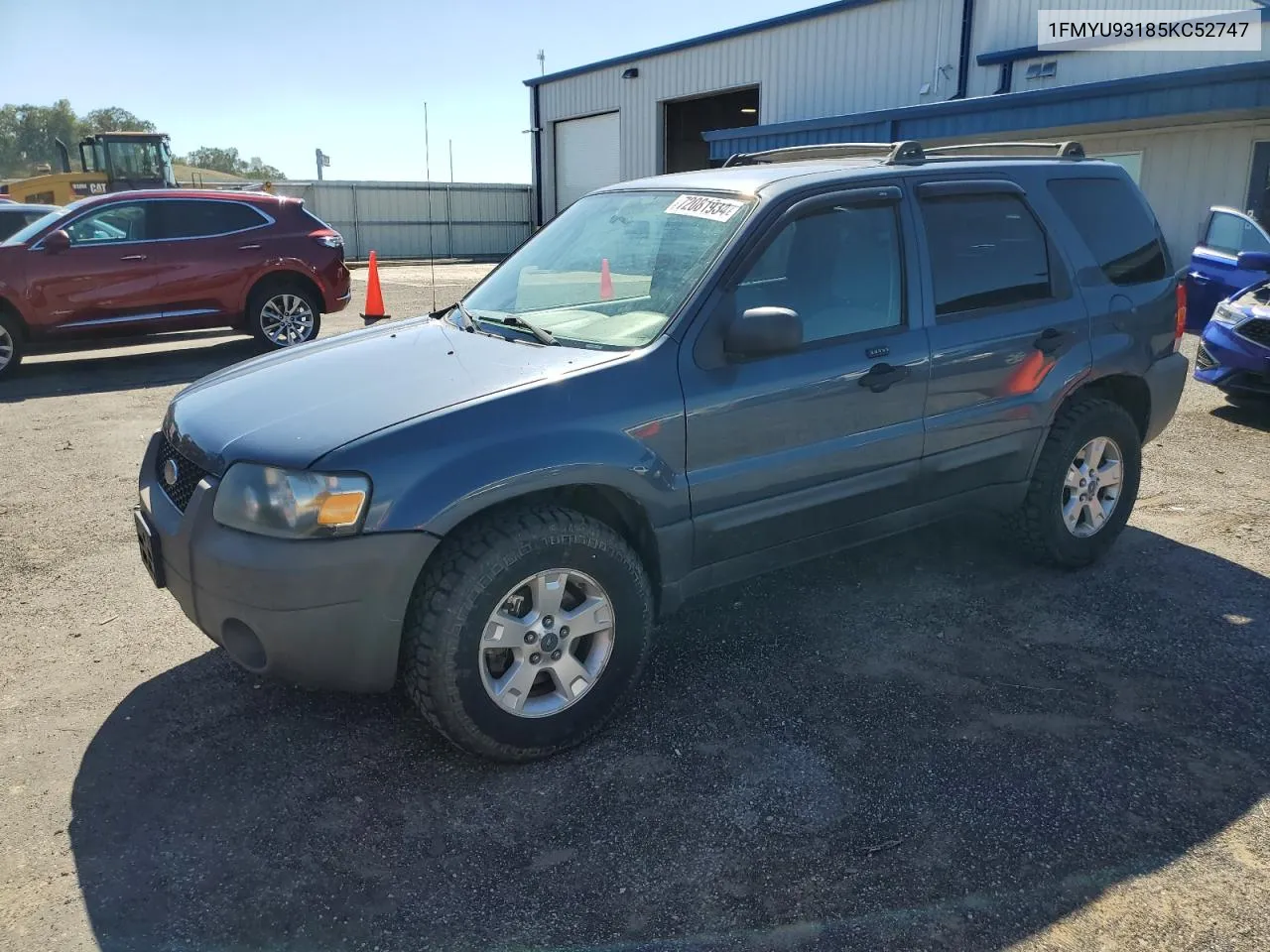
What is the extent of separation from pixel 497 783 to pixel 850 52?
20398 millimetres

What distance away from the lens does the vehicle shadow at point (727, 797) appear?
2.47m

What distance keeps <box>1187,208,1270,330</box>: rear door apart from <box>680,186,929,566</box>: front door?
7.74 metres

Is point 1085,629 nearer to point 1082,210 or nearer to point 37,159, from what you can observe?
Result: point 1082,210

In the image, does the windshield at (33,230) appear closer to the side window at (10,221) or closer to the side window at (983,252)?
the side window at (10,221)

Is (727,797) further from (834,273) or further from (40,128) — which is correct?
(40,128)

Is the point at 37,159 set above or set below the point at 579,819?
above

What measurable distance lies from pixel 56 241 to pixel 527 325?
850cm

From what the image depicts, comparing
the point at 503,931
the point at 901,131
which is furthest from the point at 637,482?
the point at 901,131

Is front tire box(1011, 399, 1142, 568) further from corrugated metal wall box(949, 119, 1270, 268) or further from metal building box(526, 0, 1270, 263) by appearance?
corrugated metal wall box(949, 119, 1270, 268)

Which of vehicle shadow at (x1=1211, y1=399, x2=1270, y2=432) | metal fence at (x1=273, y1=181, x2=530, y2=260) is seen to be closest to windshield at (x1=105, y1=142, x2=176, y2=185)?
metal fence at (x1=273, y1=181, x2=530, y2=260)

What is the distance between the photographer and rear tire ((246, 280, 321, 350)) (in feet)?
35.7

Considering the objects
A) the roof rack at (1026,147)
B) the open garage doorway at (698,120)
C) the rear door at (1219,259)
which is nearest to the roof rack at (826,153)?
the roof rack at (1026,147)

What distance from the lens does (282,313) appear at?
1112 centimetres

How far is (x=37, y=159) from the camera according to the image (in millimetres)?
103375
